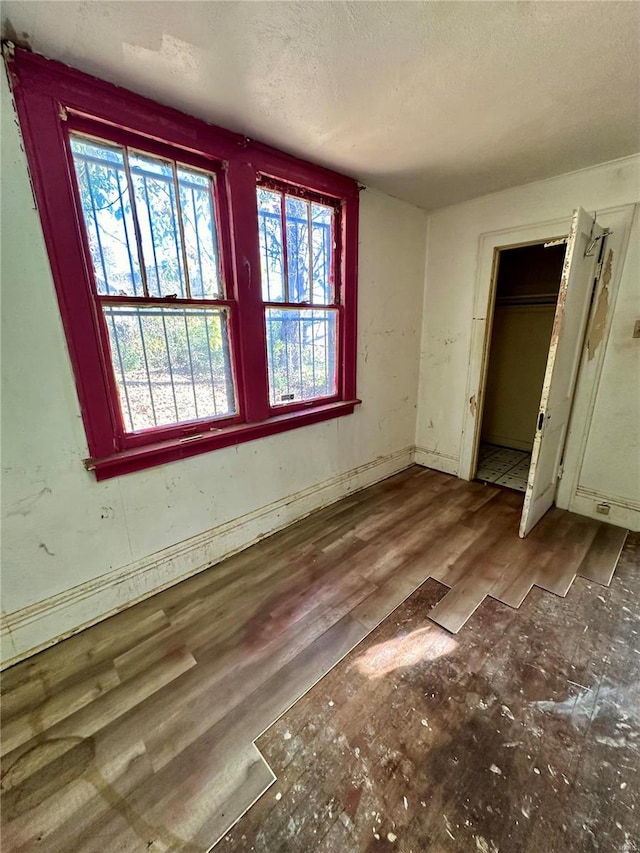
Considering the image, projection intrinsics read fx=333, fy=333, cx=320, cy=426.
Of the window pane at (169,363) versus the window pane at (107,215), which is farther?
the window pane at (169,363)

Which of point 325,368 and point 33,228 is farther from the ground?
point 33,228

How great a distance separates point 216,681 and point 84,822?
1.66 ft

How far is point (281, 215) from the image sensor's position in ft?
6.99

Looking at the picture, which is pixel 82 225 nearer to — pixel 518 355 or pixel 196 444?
pixel 196 444

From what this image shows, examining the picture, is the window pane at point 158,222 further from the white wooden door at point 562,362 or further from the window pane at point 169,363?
the white wooden door at point 562,362

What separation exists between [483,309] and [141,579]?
3167 millimetres

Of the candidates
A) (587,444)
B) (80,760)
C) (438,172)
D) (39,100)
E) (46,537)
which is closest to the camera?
(80,760)

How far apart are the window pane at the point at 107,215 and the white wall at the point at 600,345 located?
2.52m

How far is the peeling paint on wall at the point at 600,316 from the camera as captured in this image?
7.34 feet

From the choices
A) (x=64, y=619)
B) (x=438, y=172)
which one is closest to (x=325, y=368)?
(x=438, y=172)

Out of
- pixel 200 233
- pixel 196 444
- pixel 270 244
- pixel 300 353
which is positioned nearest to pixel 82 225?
pixel 200 233

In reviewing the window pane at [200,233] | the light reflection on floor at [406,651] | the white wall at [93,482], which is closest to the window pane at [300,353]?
the white wall at [93,482]

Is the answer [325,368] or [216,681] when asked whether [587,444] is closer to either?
[325,368]

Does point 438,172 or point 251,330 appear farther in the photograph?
point 438,172
